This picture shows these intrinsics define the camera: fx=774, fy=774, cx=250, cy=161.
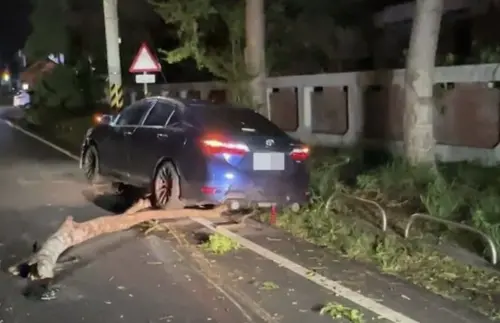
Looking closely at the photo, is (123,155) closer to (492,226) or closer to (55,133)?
(492,226)

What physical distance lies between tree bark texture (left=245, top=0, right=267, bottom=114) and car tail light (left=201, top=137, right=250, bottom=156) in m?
6.45

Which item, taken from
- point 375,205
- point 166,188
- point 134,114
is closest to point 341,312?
point 375,205

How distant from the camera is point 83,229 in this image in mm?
8516

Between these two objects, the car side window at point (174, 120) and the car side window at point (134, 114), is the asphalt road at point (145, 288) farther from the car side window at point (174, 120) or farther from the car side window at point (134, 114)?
the car side window at point (134, 114)

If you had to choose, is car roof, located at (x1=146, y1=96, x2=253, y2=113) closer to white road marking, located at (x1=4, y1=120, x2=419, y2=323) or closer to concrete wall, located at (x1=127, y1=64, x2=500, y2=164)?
white road marking, located at (x1=4, y1=120, x2=419, y2=323)

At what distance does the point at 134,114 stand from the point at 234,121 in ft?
6.82

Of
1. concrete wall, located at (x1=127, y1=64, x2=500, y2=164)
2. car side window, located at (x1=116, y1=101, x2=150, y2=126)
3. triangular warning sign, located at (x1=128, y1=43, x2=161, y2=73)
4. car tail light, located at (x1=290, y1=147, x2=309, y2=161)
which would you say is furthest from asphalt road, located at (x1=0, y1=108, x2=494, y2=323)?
triangular warning sign, located at (x1=128, y1=43, x2=161, y2=73)

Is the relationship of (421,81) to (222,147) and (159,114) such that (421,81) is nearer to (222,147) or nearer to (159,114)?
(222,147)

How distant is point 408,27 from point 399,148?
10.8 metres

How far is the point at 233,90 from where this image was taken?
1634cm

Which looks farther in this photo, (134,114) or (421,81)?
(134,114)

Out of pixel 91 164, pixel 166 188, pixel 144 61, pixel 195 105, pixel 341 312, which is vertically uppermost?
pixel 144 61

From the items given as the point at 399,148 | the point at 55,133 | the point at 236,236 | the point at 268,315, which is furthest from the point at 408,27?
the point at 268,315

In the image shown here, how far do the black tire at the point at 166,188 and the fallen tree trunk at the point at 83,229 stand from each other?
0.16 meters
